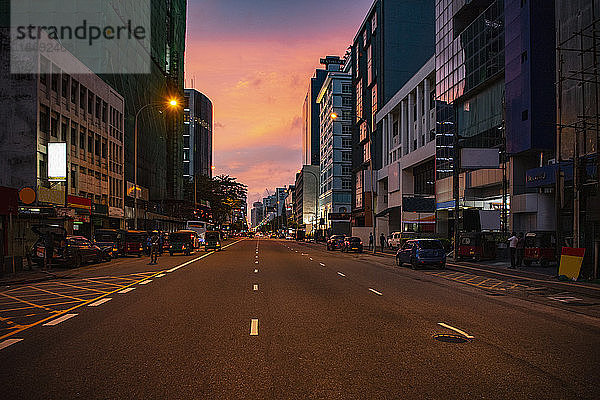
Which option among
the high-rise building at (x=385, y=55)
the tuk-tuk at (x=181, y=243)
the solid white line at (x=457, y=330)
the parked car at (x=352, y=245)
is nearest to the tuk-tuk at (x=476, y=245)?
the parked car at (x=352, y=245)

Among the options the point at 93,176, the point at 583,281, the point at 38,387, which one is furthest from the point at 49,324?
the point at 93,176

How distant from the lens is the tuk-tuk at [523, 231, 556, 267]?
3312cm

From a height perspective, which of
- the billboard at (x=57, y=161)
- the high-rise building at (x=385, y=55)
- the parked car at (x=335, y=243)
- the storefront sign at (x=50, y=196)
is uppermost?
the high-rise building at (x=385, y=55)

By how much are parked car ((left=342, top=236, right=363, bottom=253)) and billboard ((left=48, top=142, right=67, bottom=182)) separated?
27348mm

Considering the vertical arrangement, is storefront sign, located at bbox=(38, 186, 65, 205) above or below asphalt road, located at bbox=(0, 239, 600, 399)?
above

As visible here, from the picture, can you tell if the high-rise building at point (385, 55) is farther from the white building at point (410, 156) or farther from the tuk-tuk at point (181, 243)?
the tuk-tuk at point (181, 243)

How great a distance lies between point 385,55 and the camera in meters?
93.5

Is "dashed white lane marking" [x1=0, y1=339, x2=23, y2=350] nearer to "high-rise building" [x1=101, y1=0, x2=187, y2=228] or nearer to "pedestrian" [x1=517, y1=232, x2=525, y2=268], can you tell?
"pedestrian" [x1=517, y1=232, x2=525, y2=268]

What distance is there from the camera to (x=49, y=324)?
1176 cm

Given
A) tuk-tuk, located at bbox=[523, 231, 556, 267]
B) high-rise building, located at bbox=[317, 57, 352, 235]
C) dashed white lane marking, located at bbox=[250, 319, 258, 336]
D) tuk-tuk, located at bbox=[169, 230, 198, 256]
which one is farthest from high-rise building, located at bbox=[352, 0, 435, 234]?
dashed white lane marking, located at bbox=[250, 319, 258, 336]

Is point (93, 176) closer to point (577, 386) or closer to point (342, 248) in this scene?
point (342, 248)

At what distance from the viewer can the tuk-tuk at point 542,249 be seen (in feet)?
109

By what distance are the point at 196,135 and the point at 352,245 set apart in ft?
415

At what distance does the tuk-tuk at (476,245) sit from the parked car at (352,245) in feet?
54.7
